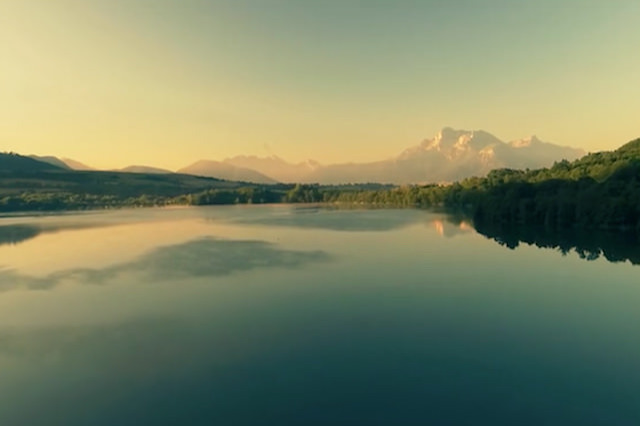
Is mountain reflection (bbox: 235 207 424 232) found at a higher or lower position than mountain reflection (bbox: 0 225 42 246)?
higher

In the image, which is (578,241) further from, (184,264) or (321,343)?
(184,264)

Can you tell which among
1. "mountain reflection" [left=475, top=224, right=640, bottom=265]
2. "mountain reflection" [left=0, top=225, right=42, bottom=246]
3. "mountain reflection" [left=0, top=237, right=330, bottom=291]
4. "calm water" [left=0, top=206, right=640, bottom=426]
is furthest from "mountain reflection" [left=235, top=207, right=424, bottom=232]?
"mountain reflection" [left=0, top=225, right=42, bottom=246]

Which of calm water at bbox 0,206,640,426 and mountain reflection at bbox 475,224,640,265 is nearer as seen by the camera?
calm water at bbox 0,206,640,426

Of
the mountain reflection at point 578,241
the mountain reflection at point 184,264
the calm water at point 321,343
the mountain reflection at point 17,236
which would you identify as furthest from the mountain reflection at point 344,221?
the mountain reflection at point 17,236

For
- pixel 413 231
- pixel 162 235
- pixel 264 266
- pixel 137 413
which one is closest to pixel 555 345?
pixel 137 413

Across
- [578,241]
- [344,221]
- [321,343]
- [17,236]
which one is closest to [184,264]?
[321,343]

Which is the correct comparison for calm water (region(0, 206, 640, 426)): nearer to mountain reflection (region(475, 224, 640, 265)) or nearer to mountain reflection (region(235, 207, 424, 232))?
mountain reflection (region(475, 224, 640, 265))

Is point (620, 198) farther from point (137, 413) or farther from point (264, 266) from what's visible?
point (137, 413)
